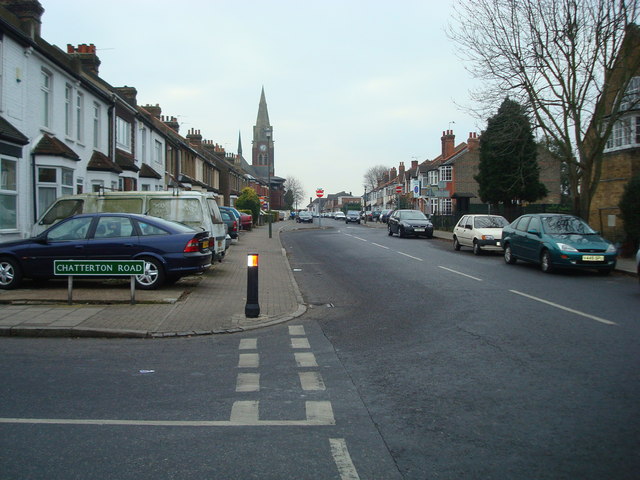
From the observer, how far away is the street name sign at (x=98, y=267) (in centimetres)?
970

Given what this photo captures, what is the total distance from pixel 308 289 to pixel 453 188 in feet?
174

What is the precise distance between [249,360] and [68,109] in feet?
53.3

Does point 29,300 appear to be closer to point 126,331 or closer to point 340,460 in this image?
point 126,331

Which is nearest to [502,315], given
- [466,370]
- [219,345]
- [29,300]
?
[466,370]

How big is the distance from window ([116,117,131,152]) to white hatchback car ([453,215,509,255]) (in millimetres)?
15774

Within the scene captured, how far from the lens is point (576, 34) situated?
62.3ft

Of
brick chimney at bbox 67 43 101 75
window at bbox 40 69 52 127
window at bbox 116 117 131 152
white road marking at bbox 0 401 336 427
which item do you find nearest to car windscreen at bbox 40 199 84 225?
window at bbox 40 69 52 127

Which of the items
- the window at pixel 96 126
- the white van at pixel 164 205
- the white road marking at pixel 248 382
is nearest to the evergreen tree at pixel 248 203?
the window at pixel 96 126

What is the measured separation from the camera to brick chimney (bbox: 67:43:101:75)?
25.5 metres

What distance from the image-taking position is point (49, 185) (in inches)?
677

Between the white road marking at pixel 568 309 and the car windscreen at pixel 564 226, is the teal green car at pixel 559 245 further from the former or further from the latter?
Result: the white road marking at pixel 568 309

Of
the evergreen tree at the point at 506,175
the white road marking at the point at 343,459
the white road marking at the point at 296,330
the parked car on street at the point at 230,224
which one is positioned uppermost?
the evergreen tree at the point at 506,175

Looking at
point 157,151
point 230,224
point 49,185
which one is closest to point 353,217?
point 157,151

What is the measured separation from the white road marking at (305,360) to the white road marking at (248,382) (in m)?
0.64
